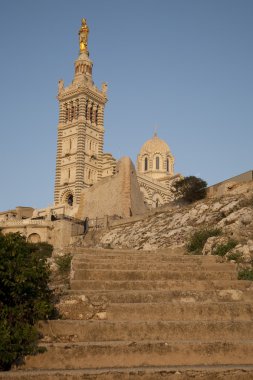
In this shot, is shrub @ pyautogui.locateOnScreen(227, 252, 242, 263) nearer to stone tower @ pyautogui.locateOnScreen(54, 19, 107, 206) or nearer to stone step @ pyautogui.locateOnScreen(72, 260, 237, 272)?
stone step @ pyautogui.locateOnScreen(72, 260, 237, 272)

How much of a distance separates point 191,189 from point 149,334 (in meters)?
19.1

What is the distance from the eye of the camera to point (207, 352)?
4.66 meters

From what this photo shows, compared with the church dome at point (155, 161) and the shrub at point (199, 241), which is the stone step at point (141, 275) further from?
the church dome at point (155, 161)

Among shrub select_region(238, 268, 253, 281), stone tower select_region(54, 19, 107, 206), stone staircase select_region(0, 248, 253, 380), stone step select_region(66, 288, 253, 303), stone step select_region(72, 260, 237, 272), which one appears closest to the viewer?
stone staircase select_region(0, 248, 253, 380)

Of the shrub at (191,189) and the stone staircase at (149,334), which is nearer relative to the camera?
the stone staircase at (149,334)

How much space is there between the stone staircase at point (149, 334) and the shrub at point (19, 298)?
19 cm

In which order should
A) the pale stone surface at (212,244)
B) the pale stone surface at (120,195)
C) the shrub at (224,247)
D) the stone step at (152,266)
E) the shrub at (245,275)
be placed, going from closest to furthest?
the stone step at (152,266) → the shrub at (245,275) → the shrub at (224,247) → the pale stone surface at (212,244) → the pale stone surface at (120,195)

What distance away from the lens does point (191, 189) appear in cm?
2378

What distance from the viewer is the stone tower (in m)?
55.7

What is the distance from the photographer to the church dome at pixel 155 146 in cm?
7012

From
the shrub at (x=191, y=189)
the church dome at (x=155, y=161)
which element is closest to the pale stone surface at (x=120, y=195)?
the shrub at (x=191, y=189)

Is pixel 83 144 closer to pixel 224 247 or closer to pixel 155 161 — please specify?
pixel 155 161

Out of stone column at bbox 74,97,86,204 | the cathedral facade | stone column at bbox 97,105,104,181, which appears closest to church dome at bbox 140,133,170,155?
the cathedral facade

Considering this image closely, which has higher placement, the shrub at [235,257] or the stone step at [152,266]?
the shrub at [235,257]
